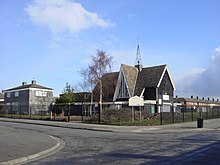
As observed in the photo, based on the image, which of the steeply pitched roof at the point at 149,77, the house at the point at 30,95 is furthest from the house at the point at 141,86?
the house at the point at 30,95

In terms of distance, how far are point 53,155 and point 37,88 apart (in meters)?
65.8

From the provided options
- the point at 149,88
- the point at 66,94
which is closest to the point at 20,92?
the point at 66,94

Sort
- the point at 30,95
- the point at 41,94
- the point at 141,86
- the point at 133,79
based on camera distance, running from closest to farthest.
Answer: the point at 141,86, the point at 133,79, the point at 30,95, the point at 41,94

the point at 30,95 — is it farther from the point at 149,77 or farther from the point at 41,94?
the point at 149,77

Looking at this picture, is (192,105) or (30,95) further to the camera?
(192,105)

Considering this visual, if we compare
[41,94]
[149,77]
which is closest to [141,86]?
[149,77]

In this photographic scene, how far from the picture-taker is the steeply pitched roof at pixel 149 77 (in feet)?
190

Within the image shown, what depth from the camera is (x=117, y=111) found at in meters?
37.6

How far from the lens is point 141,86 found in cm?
5884

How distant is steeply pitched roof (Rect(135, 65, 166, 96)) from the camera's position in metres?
58.0

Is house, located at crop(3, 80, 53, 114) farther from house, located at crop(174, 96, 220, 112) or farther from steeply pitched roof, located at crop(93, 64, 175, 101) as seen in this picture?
house, located at crop(174, 96, 220, 112)

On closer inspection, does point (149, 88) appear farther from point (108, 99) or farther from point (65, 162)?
point (65, 162)

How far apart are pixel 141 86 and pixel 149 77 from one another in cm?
237

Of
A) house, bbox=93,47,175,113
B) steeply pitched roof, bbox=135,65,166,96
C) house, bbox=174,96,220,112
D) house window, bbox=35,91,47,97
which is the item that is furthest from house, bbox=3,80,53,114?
house, bbox=174,96,220,112
